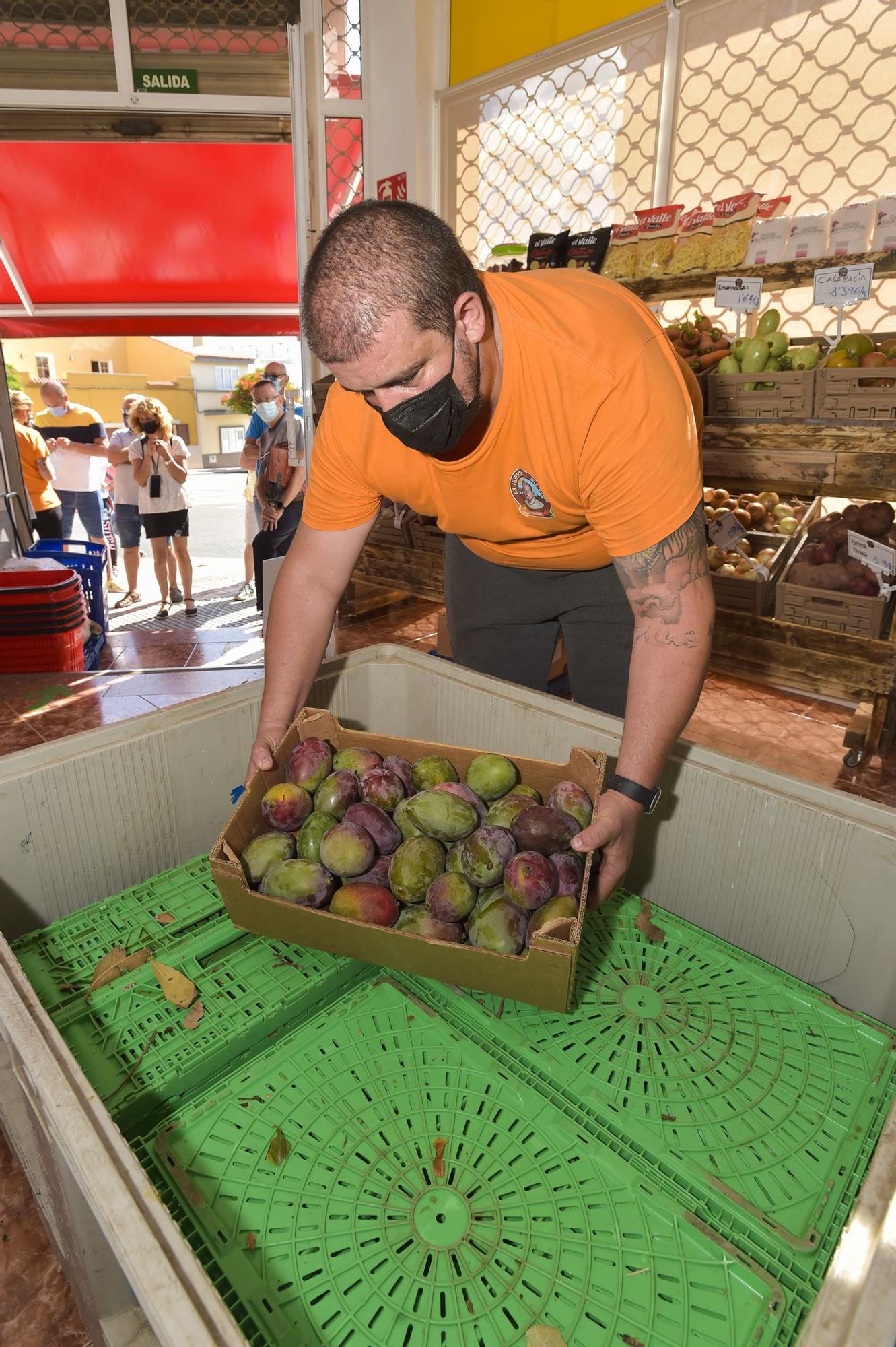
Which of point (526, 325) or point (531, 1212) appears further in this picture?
point (526, 325)

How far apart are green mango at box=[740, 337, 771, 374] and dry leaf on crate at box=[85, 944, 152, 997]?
3.15 meters

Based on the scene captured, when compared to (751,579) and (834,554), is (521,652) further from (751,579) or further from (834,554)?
(834,554)

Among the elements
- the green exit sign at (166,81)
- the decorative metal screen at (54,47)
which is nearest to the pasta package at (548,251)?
the green exit sign at (166,81)

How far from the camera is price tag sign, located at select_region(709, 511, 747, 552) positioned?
11.1 feet

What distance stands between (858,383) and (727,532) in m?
0.78

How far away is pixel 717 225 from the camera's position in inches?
126

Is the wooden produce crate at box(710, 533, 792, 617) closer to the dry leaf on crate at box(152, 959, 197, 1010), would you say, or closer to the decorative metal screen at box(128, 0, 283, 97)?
the dry leaf on crate at box(152, 959, 197, 1010)

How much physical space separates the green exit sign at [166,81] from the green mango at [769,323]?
297 centimetres

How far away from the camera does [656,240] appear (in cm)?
338

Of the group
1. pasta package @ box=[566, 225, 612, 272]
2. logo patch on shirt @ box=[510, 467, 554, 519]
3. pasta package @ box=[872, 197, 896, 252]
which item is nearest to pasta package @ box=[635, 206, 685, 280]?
pasta package @ box=[566, 225, 612, 272]

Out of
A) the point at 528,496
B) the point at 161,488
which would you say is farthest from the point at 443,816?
the point at 161,488

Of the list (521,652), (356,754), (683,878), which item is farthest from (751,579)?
(356,754)

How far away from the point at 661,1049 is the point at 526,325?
41.1 inches

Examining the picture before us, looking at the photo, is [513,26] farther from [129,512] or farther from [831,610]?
[129,512]
